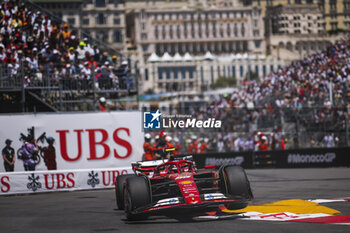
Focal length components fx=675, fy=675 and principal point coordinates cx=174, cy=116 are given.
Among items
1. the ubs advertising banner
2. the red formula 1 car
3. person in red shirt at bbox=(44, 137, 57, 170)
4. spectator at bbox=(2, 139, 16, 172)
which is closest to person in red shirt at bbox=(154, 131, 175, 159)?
the red formula 1 car

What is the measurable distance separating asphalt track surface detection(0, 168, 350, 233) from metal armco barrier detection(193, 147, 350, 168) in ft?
18.4

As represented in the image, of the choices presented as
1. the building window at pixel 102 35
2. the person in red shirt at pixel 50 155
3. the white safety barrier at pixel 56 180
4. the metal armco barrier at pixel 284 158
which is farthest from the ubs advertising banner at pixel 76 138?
the building window at pixel 102 35

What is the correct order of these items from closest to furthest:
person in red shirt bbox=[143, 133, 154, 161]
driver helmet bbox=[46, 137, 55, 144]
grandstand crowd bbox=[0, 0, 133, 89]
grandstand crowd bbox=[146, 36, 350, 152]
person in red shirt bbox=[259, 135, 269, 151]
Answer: driver helmet bbox=[46, 137, 55, 144]
person in red shirt bbox=[143, 133, 154, 161]
grandstand crowd bbox=[0, 0, 133, 89]
grandstand crowd bbox=[146, 36, 350, 152]
person in red shirt bbox=[259, 135, 269, 151]

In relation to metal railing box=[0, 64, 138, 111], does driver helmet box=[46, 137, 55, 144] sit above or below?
below

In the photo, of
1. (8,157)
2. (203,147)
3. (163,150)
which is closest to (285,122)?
(203,147)

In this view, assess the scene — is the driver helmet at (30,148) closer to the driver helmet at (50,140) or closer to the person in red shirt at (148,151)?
the driver helmet at (50,140)

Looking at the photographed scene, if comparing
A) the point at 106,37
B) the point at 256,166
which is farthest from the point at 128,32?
the point at 256,166

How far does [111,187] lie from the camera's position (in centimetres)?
2081

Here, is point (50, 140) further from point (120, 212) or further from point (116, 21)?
point (116, 21)

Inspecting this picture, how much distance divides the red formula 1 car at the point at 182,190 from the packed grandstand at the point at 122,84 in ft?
38.3

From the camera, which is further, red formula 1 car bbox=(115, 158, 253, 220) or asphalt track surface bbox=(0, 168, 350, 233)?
red formula 1 car bbox=(115, 158, 253, 220)

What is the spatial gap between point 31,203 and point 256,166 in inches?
559

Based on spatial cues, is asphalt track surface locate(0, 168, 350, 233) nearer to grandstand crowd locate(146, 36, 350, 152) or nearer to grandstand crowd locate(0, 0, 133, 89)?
grandstand crowd locate(0, 0, 133, 89)

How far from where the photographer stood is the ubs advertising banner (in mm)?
22016
